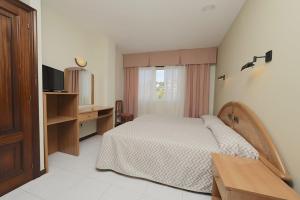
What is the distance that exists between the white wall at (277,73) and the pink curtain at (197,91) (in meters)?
2.02

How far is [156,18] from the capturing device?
8.22ft

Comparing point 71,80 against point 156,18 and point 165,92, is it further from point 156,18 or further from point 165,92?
point 165,92

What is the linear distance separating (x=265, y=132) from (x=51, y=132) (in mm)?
3061

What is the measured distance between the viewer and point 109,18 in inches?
101

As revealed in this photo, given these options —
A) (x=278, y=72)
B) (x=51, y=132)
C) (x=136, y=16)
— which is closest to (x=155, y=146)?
(x=278, y=72)

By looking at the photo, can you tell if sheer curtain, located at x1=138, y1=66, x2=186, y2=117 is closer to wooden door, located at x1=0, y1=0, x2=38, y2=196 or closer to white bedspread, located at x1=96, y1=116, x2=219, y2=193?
white bedspread, located at x1=96, y1=116, x2=219, y2=193

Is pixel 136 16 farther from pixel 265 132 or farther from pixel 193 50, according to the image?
pixel 265 132

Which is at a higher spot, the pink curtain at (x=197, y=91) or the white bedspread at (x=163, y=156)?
the pink curtain at (x=197, y=91)

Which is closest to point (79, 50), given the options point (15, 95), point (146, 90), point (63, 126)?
point (63, 126)

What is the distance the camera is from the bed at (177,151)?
4.86 feet

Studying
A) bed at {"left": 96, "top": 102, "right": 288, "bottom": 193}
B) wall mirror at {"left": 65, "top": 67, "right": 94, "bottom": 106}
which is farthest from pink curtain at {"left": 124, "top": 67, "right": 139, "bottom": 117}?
bed at {"left": 96, "top": 102, "right": 288, "bottom": 193}

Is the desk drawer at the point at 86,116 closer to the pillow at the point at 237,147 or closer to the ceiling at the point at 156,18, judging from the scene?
the ceiling at the point at 156,18

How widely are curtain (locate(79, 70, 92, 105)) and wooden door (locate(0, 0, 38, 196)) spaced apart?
1406 millimetres

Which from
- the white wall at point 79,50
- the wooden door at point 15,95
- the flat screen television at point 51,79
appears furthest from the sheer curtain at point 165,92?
the wooden door at point 15,95
